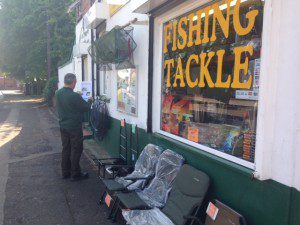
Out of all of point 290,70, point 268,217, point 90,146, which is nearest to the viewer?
point 290,70

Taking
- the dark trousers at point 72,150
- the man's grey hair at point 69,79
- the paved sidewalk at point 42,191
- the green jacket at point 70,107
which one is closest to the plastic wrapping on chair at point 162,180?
the paved sidewalk at point 42,191

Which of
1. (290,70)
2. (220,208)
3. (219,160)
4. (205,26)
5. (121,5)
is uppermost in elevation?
(121,5)

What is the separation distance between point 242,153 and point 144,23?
2599 millimetres

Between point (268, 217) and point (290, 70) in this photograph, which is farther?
point (268, 217)

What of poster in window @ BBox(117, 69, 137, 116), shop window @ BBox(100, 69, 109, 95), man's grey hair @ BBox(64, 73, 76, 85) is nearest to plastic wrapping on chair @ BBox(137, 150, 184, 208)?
poster in window @ BBox(117, 69, 137, 116)

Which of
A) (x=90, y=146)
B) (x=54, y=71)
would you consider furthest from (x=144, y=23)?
(x=54, y=71)

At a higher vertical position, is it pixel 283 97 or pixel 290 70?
pixel 290 70

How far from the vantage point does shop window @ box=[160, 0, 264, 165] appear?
9.27 ft

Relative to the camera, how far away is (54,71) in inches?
946

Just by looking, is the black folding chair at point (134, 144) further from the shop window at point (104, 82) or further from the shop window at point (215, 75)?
the shop window at point (104, 82)

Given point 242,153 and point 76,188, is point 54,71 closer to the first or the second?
point 76,188

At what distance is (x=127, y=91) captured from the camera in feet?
19.0

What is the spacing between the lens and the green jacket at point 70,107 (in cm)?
536

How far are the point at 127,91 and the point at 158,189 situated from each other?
2.34 metres
